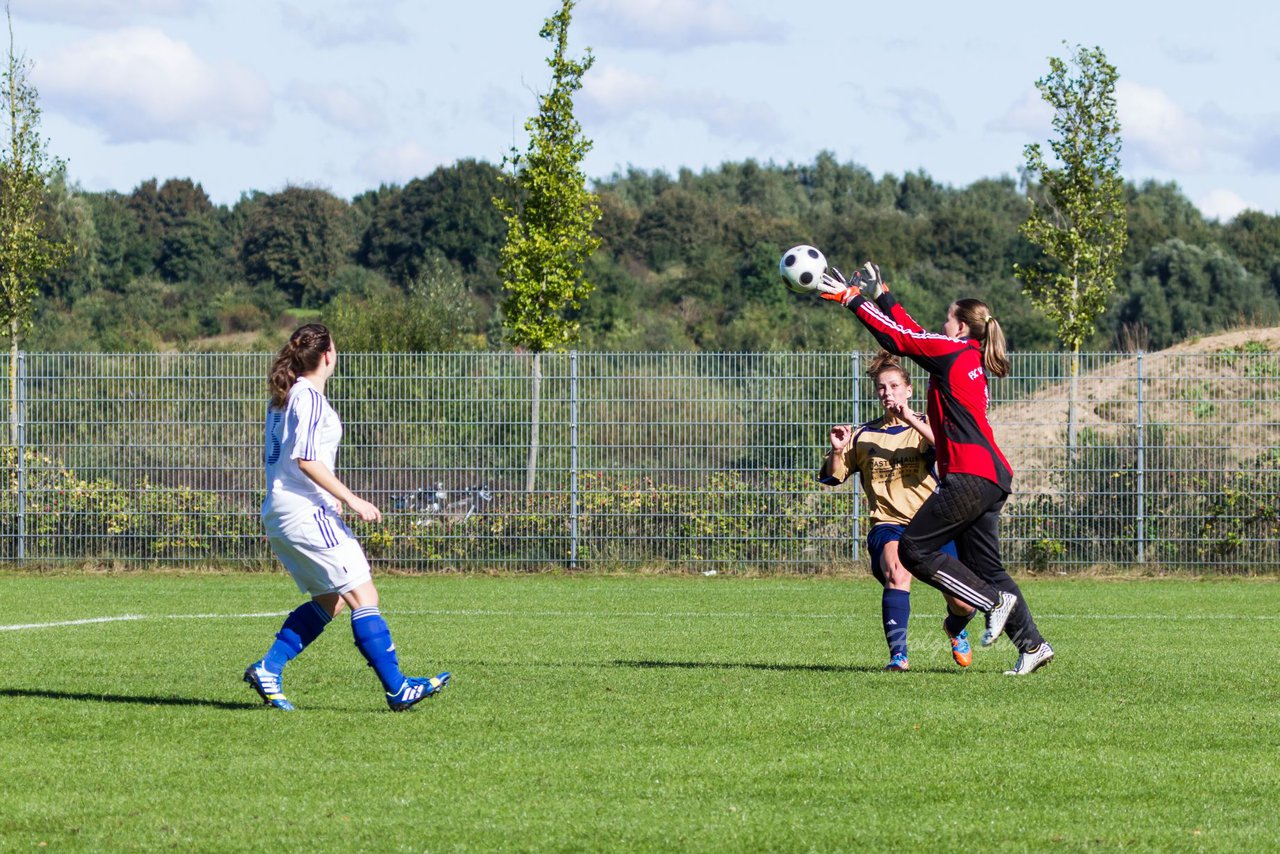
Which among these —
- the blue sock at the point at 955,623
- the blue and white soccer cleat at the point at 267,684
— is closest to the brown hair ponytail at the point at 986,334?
the blue sock at the point at 955,623

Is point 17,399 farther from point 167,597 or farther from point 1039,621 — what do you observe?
point 1039,621

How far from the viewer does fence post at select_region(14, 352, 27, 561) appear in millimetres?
18719

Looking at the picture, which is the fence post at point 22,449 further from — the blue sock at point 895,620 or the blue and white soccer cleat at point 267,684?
the blue sock at point 895,620

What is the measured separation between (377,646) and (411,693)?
0.27 metres

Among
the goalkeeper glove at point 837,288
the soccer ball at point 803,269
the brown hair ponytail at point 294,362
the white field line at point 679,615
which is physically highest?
the soccer ball at point 803,269

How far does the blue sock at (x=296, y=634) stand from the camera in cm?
754

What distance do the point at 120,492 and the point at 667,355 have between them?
6.56 meters

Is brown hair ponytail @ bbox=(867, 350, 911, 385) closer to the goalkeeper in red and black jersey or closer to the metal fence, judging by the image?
the goalkeeper in red and black jersey

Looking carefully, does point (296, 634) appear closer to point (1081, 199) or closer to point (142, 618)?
point (142, 618)

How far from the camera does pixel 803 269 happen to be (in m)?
8.88

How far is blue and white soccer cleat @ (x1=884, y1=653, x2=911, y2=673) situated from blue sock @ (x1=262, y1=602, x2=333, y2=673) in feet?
10.8

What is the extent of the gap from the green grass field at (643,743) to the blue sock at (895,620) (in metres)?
0.21

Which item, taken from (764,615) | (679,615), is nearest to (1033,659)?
(764,615)

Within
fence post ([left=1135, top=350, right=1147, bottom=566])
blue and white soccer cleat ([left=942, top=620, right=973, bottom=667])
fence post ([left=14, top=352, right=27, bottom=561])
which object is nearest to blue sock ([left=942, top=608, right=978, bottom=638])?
blue and white soccer cleat ([left=942, top=620, right=973, bottom=667])
